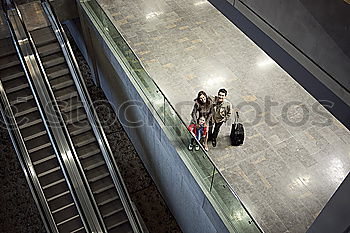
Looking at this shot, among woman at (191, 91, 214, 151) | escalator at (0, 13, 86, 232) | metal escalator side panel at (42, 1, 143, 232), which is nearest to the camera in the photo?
woman at (191, 91, 214, 151)

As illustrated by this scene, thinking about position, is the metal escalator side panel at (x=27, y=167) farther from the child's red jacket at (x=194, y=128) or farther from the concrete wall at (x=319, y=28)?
the concrete wall at (x=319, y=28)

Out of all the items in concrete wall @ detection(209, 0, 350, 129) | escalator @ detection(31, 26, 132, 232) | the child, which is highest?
concrete wall @ detection(209, 0, 350, 129)

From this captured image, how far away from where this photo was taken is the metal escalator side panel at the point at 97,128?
29.6 feet

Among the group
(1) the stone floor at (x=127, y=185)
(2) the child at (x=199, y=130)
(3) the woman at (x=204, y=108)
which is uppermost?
(3) the woman at (x=204, y=108)

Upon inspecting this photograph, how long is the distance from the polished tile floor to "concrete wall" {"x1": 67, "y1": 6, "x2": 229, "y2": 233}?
82 cm

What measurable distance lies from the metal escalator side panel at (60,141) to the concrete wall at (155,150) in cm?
199

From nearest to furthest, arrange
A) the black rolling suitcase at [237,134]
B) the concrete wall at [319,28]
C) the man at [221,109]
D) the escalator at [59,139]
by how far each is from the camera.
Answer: the concrete wall at [319,28] → the man at [221,109] → the black rolling suitcase at [237,134] → the escalator at [59,139]

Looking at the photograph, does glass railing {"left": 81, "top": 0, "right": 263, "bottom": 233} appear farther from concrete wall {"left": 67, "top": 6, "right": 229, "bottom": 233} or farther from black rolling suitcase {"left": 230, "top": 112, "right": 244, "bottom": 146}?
black rolling suitcase {"left": 230, "top": 112, "right": 244, "bottom": 146}

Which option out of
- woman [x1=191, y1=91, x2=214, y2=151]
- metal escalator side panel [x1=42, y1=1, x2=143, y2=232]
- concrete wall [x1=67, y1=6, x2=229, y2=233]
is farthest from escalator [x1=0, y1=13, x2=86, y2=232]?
woman [x1=191, y1=91, x2=214, y2=151]

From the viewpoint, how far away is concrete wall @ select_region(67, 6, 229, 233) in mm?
7137

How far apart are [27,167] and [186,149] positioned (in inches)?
166

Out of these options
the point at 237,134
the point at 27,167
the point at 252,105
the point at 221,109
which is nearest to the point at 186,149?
the point at 221,109

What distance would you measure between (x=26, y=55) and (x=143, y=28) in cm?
355

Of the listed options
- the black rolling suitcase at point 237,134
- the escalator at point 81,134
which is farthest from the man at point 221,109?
the escalator at point 81,134
